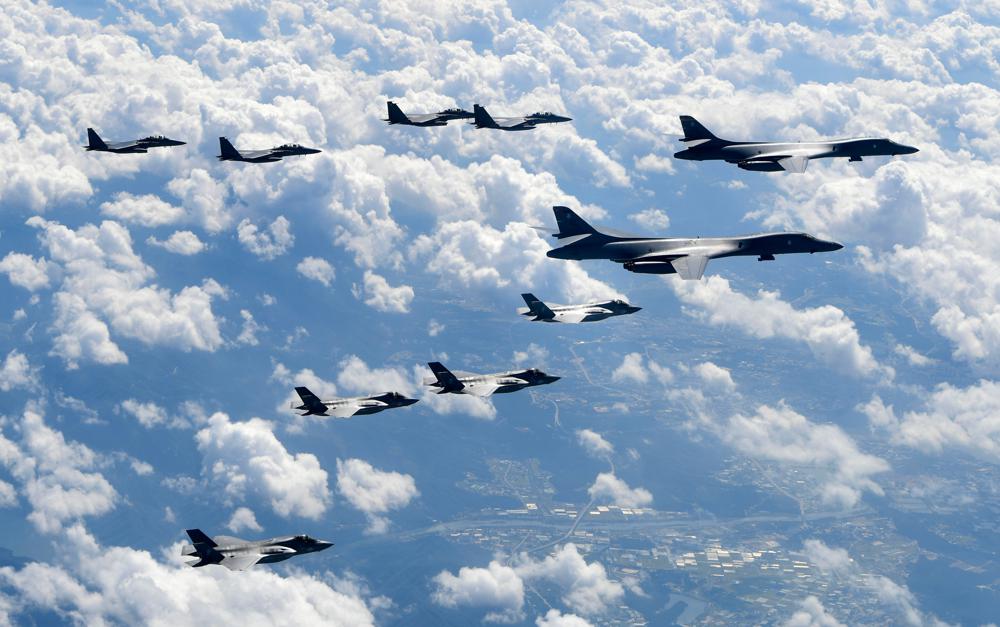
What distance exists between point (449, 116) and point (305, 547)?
7923 cm

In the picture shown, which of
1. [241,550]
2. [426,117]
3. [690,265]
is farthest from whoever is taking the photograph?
[426,117]

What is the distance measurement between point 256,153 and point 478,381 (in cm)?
5592

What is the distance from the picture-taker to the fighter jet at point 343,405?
116938mm

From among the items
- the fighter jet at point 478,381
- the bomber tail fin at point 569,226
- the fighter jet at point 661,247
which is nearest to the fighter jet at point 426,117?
the bomber tail fin at point 569,226

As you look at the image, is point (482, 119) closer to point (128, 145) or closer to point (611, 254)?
point (611, 254)

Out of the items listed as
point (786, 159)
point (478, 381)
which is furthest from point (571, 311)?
point (786, 159)

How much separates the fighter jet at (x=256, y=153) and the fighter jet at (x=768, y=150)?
61671mm

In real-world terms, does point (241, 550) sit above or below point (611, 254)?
below

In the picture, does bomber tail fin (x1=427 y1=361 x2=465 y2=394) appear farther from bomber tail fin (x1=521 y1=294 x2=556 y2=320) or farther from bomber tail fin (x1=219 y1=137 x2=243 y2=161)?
bomber tail fin (x1=219 y1=137 x2=243 y2=161)

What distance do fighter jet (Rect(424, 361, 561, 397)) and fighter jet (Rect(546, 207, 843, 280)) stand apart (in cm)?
1914

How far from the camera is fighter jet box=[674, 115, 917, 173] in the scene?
118 meters

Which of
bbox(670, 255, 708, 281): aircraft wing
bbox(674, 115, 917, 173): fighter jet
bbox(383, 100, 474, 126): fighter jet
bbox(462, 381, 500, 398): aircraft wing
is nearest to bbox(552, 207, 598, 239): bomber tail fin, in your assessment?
bbox(674, 115, 917, 173): fighter jet

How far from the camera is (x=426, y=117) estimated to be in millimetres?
151125

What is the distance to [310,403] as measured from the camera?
11831cm
